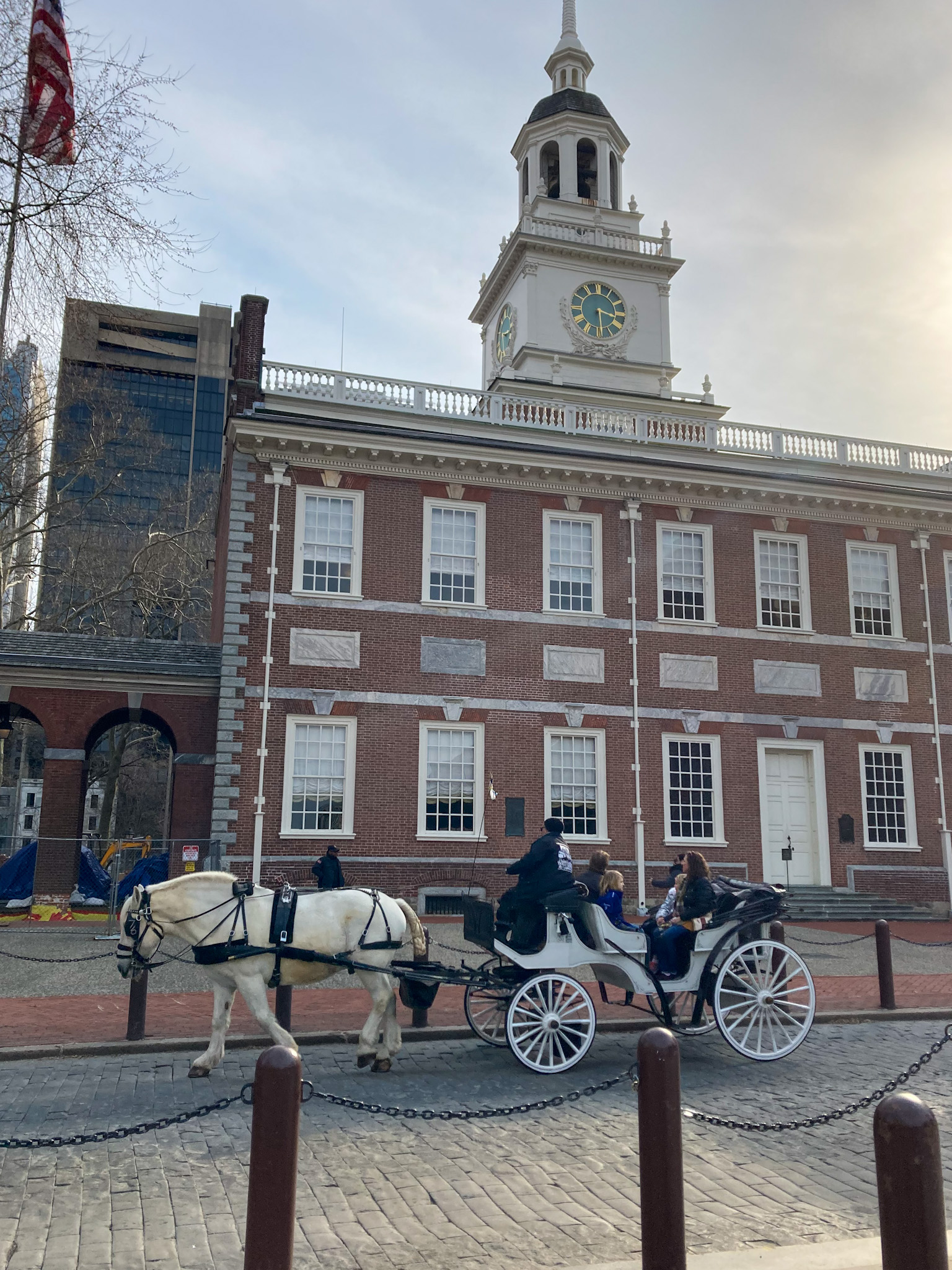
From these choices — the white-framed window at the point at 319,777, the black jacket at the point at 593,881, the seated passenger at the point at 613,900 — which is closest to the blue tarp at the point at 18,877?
the white-framed window at the point at 319,777

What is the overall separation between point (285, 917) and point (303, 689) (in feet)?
36.5

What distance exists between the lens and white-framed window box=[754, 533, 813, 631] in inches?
892

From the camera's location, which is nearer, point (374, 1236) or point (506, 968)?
point (374, 1236)

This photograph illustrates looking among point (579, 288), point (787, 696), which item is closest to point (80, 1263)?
point (787, 696)

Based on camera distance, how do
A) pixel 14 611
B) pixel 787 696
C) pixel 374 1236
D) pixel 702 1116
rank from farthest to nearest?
1. pixel 14 611
2. pixel 787 696
3. pixel 702 1116
4. pixel 374 1236

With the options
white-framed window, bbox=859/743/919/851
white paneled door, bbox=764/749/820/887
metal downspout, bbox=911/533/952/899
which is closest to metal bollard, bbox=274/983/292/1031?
white paneled door, bbox=764/749/820/887

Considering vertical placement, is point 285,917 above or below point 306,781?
below

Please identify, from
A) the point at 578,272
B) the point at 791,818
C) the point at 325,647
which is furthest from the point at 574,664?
the point at 578,272

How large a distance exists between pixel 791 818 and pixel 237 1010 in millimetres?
14371

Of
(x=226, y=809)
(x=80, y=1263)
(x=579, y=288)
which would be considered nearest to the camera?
(x=80, y=1263)

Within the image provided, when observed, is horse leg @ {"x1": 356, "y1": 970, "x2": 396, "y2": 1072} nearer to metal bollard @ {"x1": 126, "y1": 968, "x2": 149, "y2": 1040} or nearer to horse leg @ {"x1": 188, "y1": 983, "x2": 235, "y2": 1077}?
horse leg @ {"x1": 188, "y1": 983, "x2": 235, "y2": 1077}

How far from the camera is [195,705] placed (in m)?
20.1

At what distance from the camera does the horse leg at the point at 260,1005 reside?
316 inches

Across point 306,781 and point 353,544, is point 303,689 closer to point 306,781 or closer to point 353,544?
point 306,781
